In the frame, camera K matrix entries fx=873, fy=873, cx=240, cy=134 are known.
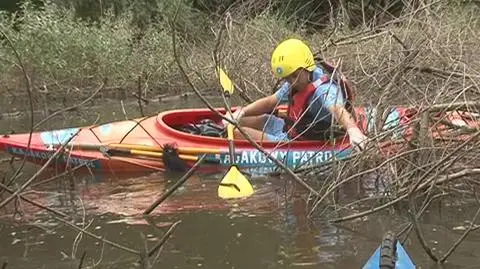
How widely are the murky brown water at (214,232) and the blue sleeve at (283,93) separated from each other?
2.82ft

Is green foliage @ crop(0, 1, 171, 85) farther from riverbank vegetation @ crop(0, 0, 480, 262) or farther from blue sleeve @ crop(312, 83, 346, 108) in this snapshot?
blue sleeve @ crop(312, 83, 346, 108)

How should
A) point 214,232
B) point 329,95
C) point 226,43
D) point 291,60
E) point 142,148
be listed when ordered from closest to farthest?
point 214,232, point 329,95, point 291,60, point 142,148, point 226,43

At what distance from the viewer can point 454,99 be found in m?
5.28

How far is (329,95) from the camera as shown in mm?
6789

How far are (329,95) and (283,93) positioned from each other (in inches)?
31.9

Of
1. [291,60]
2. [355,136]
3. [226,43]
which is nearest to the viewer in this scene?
[355,136]

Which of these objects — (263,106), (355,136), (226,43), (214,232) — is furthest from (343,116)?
(226,43)

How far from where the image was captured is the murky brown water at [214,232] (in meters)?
5.10

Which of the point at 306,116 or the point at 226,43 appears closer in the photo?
the point at 306,116

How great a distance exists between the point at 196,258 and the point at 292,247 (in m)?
0.58

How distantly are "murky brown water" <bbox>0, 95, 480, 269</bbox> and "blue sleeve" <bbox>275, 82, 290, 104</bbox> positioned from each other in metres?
0.86

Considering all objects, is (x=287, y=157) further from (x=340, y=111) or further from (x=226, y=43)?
(x=226, y=43)

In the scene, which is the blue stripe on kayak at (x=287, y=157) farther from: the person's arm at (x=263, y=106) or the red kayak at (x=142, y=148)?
the person's arm at (x=263, y=106)

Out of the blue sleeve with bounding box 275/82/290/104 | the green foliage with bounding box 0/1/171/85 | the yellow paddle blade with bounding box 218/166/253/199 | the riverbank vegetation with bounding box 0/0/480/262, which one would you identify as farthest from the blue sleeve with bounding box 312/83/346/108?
the green foliage with bounding box 0/1/171/85
